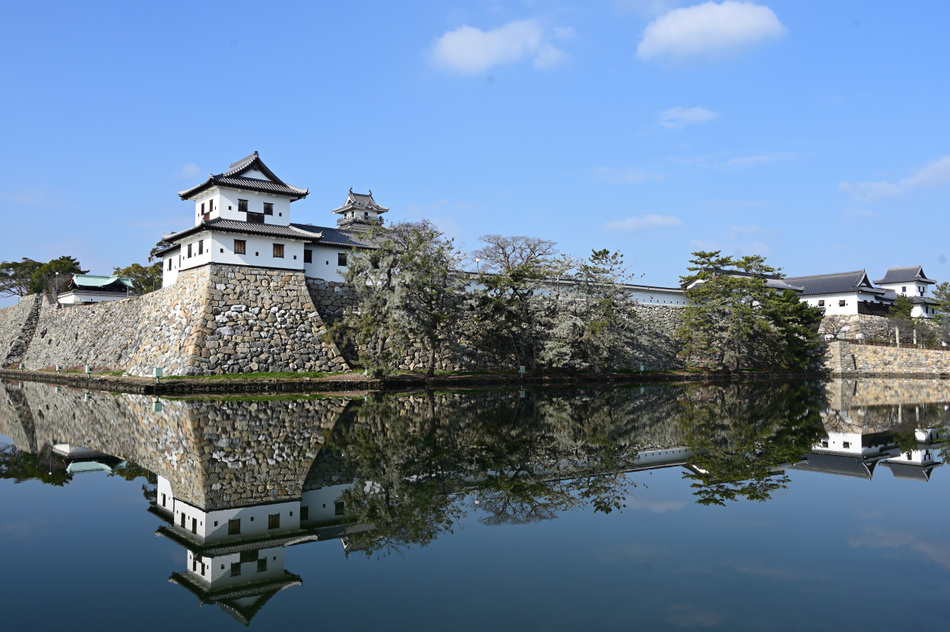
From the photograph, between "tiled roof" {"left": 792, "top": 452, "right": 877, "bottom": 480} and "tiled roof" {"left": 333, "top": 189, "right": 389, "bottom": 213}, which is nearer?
"tiled roof" {"left": 792, "top": 452, "right": 877, "bottom": 480}

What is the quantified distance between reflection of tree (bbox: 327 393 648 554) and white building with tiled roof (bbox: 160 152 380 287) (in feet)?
42.1

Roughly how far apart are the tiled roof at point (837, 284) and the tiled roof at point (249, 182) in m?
41.2

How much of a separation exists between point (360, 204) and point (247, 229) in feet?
60.7

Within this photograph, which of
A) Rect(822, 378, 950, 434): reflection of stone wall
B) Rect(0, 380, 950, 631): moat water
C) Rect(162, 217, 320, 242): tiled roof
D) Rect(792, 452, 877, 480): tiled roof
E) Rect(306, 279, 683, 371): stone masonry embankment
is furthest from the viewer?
Rect(306, 279, 683, 371): stone masonry embankment

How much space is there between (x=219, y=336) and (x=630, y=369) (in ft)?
72.4

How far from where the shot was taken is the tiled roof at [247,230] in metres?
26.1

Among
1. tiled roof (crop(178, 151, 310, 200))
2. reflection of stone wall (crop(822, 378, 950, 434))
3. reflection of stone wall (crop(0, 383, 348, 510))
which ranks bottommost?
reflection of stone wall (crop(822, 378, 950, 434))

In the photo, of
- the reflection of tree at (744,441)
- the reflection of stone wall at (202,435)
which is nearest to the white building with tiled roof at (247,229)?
the reflection of stone wall at (202,435)

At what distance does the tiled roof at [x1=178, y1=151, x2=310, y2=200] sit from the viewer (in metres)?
26.7

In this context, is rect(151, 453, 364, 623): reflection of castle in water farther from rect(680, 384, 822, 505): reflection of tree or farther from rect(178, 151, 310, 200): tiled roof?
rect(178, 151, 310, 200): tiled roof

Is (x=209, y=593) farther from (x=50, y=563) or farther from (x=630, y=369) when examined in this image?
(x=630, y=369)

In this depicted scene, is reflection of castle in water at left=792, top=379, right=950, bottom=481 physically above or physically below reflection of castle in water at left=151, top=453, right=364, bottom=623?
below

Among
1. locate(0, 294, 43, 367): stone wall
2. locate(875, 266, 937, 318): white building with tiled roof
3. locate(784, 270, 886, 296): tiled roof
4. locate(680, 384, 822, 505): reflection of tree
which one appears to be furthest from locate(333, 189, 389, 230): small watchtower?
locate(875, 266, 937, 318): white building with tiled roof

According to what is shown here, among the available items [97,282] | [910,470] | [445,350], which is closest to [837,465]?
[910,470]
